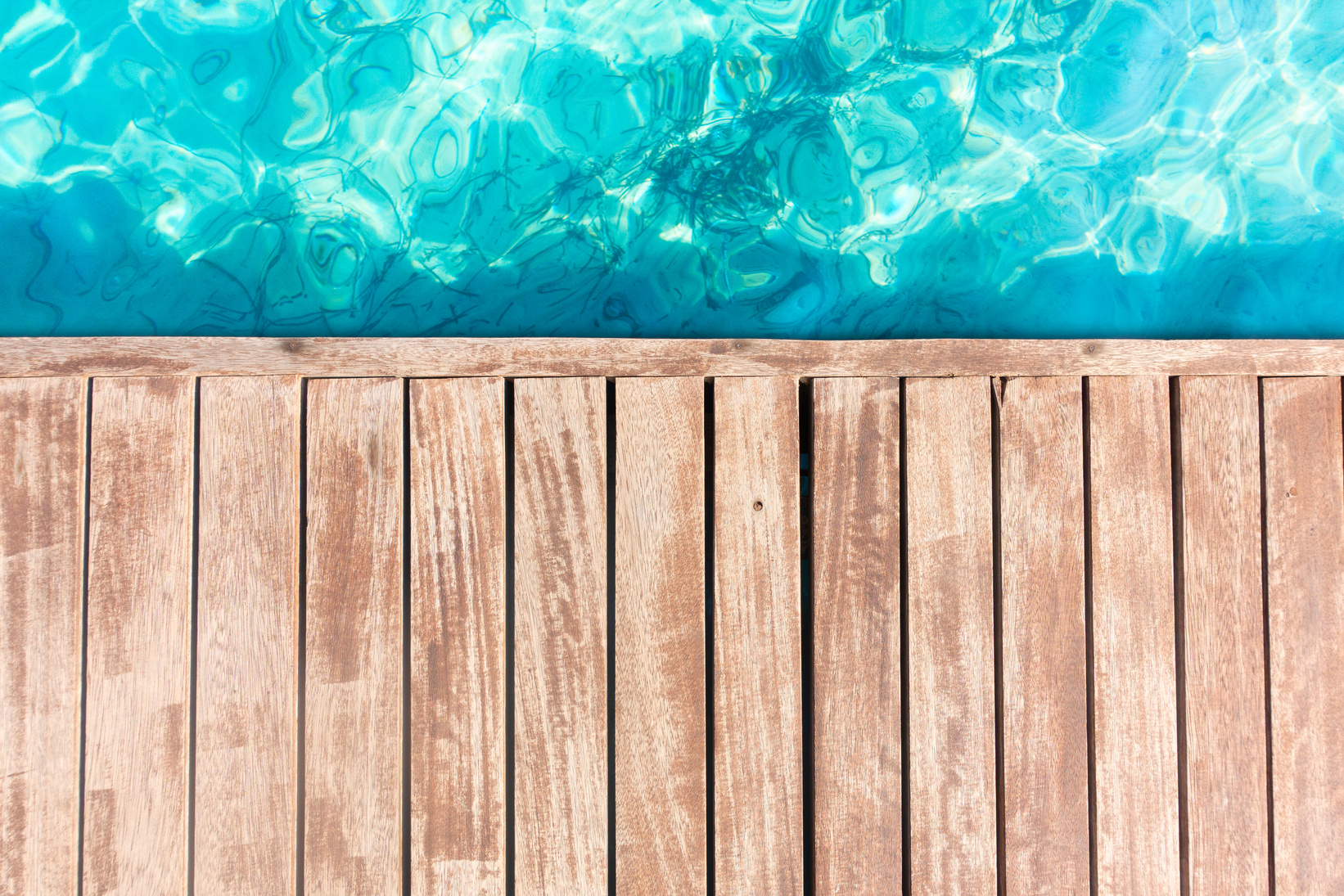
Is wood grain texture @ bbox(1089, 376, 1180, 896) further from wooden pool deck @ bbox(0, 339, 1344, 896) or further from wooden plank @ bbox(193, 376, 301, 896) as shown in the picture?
wooden plank @ bbox(193, 376, 301, 896)

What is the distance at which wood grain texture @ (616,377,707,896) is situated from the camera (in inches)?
48.0

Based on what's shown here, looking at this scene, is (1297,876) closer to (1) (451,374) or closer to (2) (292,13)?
(1) (451,374)

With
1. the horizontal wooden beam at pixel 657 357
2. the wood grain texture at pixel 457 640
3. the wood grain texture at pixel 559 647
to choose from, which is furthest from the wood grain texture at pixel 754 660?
the wood grain texture at pixel 457 640

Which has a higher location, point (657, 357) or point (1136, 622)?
point (657, 357)

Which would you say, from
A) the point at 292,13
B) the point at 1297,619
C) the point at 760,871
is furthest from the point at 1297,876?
the point at 292,13

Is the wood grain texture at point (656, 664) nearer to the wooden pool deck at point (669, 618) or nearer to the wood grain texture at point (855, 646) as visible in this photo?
the wooden pool deck at point (669, 618)

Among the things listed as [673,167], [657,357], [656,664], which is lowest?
[656,664]

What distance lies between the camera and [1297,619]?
128cm

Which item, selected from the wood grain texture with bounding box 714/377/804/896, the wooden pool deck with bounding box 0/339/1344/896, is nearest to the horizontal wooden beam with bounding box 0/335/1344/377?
the wooden pool deck with bounding box 0/339/1344/896

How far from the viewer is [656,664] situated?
47.9 inches

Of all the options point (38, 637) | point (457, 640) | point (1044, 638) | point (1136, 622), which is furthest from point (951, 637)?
point (38, 637)

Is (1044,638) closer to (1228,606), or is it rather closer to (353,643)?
(1228,606)

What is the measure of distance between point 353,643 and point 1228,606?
173 centimetres

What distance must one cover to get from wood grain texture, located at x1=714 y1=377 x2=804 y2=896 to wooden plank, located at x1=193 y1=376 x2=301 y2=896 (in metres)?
0.82
